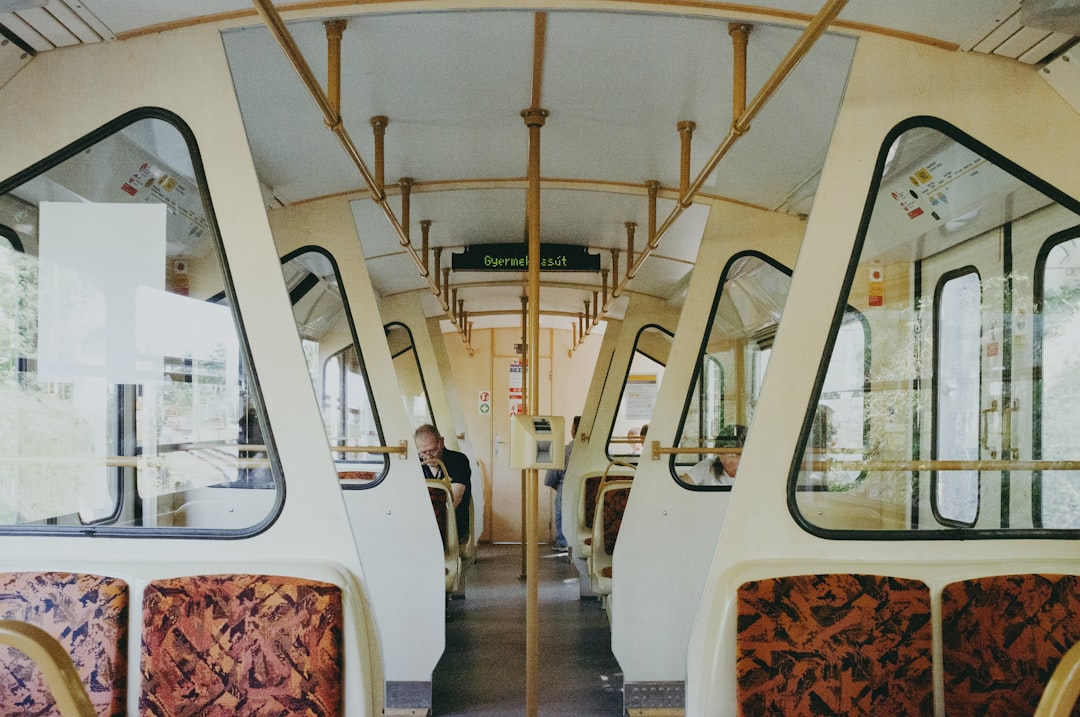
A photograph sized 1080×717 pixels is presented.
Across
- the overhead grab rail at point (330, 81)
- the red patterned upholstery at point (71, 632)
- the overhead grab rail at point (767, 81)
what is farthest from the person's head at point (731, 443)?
the red patterned upholstery at point (71, 632)

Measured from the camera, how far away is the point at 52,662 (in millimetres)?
1611

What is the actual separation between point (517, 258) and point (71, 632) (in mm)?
3504

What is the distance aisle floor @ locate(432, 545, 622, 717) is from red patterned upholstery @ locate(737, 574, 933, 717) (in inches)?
73.9

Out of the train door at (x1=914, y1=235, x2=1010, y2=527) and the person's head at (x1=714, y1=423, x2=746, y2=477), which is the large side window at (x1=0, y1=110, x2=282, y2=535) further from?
the person's head at (x1=714, y1=423, x2=746, y2=477)

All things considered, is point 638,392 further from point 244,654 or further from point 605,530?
point 244,654

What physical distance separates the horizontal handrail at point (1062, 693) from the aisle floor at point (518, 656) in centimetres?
262

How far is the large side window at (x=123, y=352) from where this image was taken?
97.8 inches

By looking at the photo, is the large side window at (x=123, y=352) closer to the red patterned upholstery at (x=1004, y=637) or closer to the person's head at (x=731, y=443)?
the red patterned upholstery at (x=1004, y=637)

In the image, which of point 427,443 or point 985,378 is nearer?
point 985,378

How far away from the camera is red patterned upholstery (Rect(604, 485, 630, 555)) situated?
17.8 feet

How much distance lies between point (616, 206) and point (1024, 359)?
8.25 feet

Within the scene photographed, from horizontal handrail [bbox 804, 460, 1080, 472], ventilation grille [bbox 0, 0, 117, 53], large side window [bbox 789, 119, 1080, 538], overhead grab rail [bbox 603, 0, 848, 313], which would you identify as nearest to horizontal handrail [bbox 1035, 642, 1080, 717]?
large side window [bbox 789, 119, 1080, 538]

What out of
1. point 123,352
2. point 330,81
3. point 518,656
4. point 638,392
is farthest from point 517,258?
point 123,352

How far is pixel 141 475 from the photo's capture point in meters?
2.53
